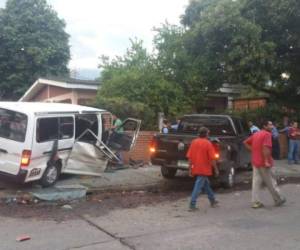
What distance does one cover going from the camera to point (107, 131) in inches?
535

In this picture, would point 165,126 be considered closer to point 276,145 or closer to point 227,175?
point 276,145

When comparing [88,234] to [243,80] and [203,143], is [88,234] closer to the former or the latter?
[203,143]

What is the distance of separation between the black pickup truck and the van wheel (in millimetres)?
2456

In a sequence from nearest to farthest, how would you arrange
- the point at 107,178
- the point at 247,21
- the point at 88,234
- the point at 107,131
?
the point at 88,234 → the point at 107,178 → the point at 107,131 → the point at 247,21

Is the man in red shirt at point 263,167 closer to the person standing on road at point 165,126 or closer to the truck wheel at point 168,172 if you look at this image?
the truck wheel at point 168,172

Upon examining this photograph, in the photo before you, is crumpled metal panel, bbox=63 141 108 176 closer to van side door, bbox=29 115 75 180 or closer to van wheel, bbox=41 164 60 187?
van side door, bbox=29 115 75 180

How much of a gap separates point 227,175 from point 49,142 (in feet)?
14.3

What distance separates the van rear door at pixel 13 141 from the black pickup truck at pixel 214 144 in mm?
3405

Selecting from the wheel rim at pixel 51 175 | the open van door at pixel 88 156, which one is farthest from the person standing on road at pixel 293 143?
the wheel rim at pixel 51 175

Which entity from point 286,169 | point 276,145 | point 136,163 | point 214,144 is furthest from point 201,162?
point 276,145

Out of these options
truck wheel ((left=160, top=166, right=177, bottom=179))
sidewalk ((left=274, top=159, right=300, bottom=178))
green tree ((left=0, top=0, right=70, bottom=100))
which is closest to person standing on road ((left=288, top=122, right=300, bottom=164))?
sidewalk ((left=274, top=159, right=300, bottom=178))

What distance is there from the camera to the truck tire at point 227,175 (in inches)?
455

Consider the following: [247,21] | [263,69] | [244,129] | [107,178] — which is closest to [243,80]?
[263,69]

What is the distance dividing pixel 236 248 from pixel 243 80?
12335 mm
